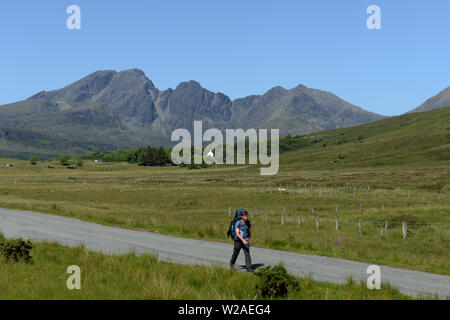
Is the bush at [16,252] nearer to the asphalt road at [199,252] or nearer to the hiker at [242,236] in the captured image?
the asphalt road at [199,252]

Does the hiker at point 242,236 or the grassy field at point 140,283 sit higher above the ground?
the hiker at point 242,236

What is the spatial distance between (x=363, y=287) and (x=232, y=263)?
458 cm

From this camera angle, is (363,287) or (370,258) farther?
(370,258)

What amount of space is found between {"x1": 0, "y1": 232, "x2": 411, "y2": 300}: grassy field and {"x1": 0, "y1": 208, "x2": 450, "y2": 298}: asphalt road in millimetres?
1763

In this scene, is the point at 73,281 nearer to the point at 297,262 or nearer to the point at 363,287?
the point at 363,287

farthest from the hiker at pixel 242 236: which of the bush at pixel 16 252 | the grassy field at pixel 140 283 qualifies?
the bush at pixel 16 252

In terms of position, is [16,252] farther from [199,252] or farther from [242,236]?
[242,236]

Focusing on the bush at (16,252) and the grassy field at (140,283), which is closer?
the grassy field at (140,283)

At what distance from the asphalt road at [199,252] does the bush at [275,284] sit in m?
2.76

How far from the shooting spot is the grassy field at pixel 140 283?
35.6 feet

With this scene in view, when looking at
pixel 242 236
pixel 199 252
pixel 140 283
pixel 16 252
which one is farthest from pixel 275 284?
pixel 16 252

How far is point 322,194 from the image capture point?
63594 millimetres

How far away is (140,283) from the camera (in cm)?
1197
